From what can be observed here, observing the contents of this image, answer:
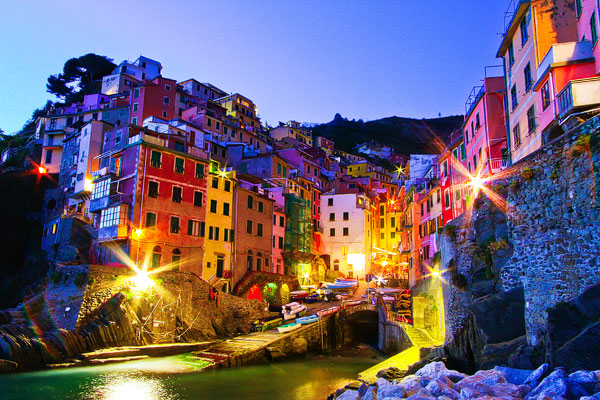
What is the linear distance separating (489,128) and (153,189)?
97.2ft

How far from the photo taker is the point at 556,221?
13828mm

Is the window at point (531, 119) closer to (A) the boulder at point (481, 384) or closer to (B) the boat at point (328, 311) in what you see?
(A) the boulder at point (481, 384)

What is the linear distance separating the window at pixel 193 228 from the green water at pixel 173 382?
1396 cm

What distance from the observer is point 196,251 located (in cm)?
4491

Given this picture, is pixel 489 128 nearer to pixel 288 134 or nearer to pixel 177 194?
pixel 177 194

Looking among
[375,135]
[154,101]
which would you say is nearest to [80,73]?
[154,101]

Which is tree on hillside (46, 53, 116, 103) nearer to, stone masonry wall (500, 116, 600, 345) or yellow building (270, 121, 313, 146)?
yellow building (270, 121, 313, 146)

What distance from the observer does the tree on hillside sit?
99.2 meters

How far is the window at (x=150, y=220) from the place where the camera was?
4125 centimetres

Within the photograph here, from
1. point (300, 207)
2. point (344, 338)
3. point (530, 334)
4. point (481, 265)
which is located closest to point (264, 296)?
point (344, 338)

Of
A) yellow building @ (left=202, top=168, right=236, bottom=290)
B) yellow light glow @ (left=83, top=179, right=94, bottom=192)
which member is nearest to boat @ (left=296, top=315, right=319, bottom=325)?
yellow building @ (left=202, top=168, right=236, bottom=290)

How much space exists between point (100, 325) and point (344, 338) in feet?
81.8

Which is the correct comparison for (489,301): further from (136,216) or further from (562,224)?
(136,216)

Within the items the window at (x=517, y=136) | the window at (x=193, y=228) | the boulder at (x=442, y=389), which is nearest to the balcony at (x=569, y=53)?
the window at (x=517, y=136)
